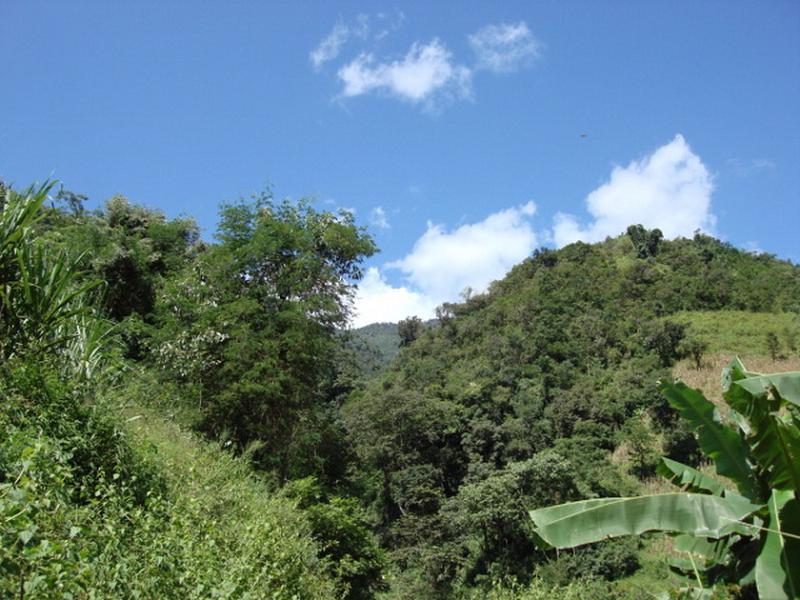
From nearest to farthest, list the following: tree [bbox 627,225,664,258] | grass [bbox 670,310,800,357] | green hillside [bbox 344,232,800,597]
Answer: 1. green hillside [bbox 344,232,800,597]
2. grass [bbox 670,310,800,357]
3. tree [bbox 627,225,664,258]

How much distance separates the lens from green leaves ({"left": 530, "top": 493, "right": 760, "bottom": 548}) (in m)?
2.68

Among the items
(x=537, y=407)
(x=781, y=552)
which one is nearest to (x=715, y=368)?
(x=537, y=407)

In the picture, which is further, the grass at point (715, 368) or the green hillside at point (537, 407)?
the grass at point (715, 368)

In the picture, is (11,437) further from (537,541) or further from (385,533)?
(385,533)

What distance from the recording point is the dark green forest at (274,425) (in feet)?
11.3

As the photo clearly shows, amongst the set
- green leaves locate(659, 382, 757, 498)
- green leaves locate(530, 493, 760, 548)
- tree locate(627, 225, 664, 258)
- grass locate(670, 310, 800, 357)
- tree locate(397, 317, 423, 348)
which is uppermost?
tree locate(627, 225, 664, 258)

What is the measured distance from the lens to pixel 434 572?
84.5ft

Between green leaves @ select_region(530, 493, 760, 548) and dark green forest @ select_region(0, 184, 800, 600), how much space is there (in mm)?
298

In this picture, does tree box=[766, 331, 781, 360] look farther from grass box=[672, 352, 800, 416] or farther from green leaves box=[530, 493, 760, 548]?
green leaves box=[530, 493, 760, 548]

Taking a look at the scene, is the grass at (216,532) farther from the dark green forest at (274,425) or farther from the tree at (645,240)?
the tree at (645,240)

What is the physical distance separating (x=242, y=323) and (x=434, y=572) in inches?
793

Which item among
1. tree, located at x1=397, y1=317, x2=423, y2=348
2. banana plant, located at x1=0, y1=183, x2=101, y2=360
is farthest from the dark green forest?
tree, located at x1=397, y1=317, x2=423, y2=348

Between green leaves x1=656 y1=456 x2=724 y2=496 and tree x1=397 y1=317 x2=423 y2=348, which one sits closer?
green leaves x1=656 y1=456 x2=724 y2=496

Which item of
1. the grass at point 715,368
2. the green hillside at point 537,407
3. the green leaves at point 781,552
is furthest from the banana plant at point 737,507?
the grass at point 715,368
